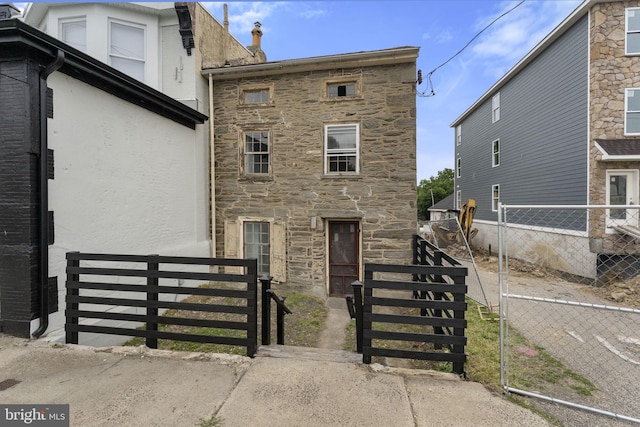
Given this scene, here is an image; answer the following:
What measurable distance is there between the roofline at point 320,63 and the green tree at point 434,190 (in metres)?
30.9

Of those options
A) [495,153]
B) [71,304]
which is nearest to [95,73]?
[71,304]

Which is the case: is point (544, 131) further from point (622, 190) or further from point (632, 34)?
point (622, 190)

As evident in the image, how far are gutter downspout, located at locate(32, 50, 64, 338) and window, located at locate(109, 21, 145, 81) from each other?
→ 12.8 ft

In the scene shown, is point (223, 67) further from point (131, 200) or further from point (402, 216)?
point (402, 216)

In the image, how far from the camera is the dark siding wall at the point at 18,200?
3.74 meters

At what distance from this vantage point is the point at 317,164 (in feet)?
25.4

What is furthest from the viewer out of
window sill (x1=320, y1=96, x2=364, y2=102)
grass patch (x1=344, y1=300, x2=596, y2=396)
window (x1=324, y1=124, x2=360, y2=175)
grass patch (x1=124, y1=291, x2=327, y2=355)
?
window (x1=324, y1=124, x2=360, y2=175)

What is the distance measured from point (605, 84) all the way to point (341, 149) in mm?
9109

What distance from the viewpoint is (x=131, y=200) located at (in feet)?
18.4

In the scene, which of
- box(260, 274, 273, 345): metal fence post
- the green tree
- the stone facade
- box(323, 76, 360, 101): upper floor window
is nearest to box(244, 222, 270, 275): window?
box(323, 76, 360, 101): upper floor window

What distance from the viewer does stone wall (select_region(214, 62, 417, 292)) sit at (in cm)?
732

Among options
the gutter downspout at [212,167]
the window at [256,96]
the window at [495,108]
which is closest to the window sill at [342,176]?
the window at [256,96]

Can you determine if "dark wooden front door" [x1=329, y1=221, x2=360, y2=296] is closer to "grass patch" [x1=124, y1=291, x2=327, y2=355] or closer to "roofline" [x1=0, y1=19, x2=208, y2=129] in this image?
"grass patch" [x1=124, y1=291, x2=327, y2=355]

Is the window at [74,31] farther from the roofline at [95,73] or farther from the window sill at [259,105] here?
the window sill at [259,105]
